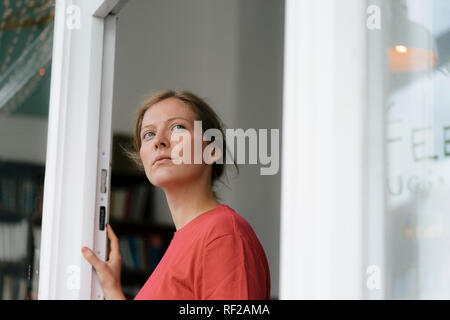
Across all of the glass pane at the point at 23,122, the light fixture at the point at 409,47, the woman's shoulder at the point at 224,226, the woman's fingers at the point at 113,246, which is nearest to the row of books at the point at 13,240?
the glass pane at the point at 23,122

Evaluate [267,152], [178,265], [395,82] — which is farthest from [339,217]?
[267,152]

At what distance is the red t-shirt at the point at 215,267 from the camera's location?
1.06 m

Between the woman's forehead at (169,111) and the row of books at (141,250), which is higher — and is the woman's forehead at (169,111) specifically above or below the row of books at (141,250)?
above

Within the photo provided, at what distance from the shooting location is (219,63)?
11.8 feet

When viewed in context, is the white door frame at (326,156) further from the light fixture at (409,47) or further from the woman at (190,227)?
the woman at (190,227)

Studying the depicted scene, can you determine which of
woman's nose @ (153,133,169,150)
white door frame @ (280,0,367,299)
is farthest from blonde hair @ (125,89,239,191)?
white door frame @ (280,0,367,299)

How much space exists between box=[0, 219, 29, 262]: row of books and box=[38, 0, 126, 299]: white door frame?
235 mm

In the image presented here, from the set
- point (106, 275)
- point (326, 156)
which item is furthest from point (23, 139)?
point (326, 156)

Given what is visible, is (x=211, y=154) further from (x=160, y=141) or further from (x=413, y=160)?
(x=413, y=160)

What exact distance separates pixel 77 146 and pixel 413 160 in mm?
1002

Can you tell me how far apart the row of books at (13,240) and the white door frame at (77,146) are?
9.2 inches

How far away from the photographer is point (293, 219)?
0.69 metres
